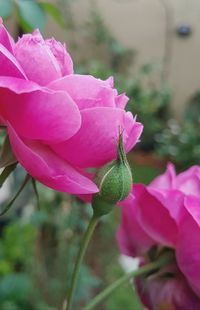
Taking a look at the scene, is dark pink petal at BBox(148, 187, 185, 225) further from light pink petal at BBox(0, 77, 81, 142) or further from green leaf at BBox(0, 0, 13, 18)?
green leaf at BBox(0, 0, 13, 18)

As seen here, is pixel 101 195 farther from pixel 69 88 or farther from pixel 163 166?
pixel 163 166

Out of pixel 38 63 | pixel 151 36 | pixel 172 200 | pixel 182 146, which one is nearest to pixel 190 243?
pixel 172 200

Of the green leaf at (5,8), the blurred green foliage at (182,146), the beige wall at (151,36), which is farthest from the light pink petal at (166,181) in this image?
the beige wall at (151,36)

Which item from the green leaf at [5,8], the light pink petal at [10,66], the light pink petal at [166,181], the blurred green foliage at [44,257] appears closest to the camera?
the light pink petal at [10,66]

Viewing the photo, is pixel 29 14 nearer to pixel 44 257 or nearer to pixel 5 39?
pixel 5 39

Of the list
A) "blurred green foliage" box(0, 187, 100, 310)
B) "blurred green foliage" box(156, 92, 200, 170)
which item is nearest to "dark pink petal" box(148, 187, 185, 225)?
"blurred green foliage" box(0, 187, 100, 310)

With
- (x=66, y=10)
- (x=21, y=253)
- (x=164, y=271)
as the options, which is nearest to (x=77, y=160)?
(x=164, y=271)

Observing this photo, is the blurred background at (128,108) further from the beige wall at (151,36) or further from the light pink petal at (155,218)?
the light pink petal at (155,218)
